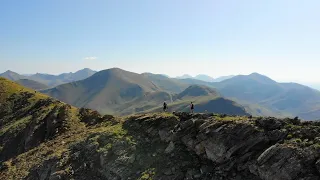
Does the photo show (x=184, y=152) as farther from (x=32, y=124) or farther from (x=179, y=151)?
(x=32, y=124)

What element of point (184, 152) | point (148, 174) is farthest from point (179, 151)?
point (148, 174)

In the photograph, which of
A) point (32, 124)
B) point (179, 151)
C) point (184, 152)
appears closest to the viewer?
point (184, 152)

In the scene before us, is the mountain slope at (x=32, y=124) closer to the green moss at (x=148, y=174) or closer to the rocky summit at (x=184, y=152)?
the rocky summit at (x=184, y=152)

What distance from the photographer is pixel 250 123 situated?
28.7 m

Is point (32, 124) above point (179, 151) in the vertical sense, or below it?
below

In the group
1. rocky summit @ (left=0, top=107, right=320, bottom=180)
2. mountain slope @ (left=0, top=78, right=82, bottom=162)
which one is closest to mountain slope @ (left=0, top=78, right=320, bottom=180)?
rocky summit @ (left=0, top=107, right=320, bottom=180)

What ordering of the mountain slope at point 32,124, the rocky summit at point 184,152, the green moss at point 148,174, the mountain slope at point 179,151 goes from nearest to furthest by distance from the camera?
the rocky summit at point 184,152 → the mountain slope at point 179,151 → the green moss at point 148,174 → the mountain slope at point 32,124

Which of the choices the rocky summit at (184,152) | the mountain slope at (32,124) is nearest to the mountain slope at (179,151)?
the rocky summit at (184,152)

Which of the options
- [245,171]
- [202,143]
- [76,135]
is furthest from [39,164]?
[245,171]

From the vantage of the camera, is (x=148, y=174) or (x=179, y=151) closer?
(x=148, y=174)

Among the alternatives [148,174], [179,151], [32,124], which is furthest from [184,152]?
[32,124]

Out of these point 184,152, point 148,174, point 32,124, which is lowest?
point 148,174

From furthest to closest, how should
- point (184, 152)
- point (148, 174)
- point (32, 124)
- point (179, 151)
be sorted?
1. point (32, 124)
2. point (179, 151)
3. point (184, 152)
4. point (148, 174)

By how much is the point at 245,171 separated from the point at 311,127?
739cm
